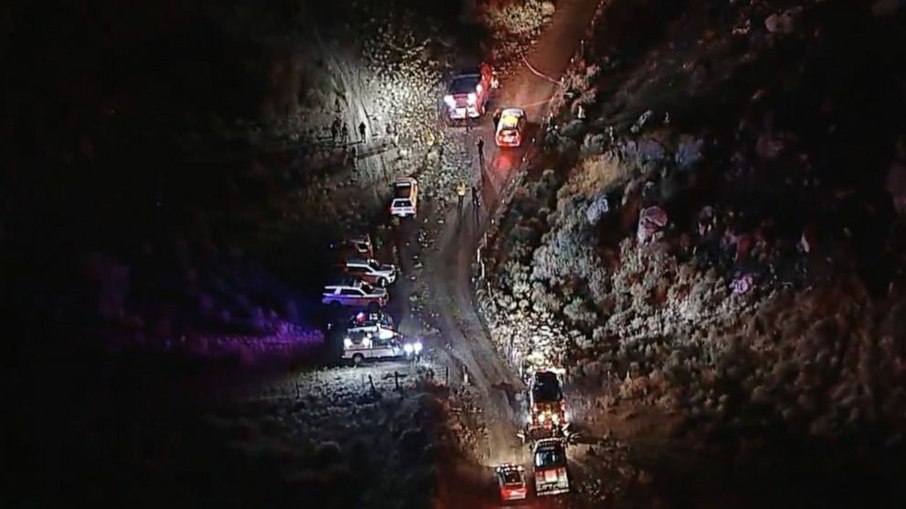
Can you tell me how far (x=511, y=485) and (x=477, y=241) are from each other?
17.6 metres

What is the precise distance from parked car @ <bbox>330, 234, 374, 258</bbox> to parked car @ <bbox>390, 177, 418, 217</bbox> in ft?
9.64

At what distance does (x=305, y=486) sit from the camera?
2959cm

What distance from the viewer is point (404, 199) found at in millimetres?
46094

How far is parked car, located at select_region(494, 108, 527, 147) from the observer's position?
1900 inches

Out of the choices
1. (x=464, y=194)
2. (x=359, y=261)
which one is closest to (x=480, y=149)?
(x=464, y=194)

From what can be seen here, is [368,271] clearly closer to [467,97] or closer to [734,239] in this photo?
[467,97]

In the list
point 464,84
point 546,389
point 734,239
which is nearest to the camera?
point 546,389

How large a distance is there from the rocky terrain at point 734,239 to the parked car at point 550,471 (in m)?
4.98

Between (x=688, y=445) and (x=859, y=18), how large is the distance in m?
24.1

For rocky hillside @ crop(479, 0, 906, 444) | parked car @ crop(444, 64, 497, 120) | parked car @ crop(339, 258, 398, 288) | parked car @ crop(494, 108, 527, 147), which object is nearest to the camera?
rocky hillside @ crop(479, 0, 906, 444)

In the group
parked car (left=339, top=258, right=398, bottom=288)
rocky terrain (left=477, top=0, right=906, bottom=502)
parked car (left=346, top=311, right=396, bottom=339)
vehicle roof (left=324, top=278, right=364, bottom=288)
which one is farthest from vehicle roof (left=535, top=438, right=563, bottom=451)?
parked car (left=339, top=258, right=398, bottom=288)

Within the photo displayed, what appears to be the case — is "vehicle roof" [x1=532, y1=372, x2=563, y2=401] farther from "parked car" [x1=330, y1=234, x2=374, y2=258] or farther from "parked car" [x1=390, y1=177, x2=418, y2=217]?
"parked car" [x1=390, y1=177, x2=418, y2=217]

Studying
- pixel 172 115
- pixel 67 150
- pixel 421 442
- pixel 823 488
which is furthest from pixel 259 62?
pixel 823 488

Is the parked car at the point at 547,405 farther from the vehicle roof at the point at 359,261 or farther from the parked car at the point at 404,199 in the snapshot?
the parked car at the point at 404,199
